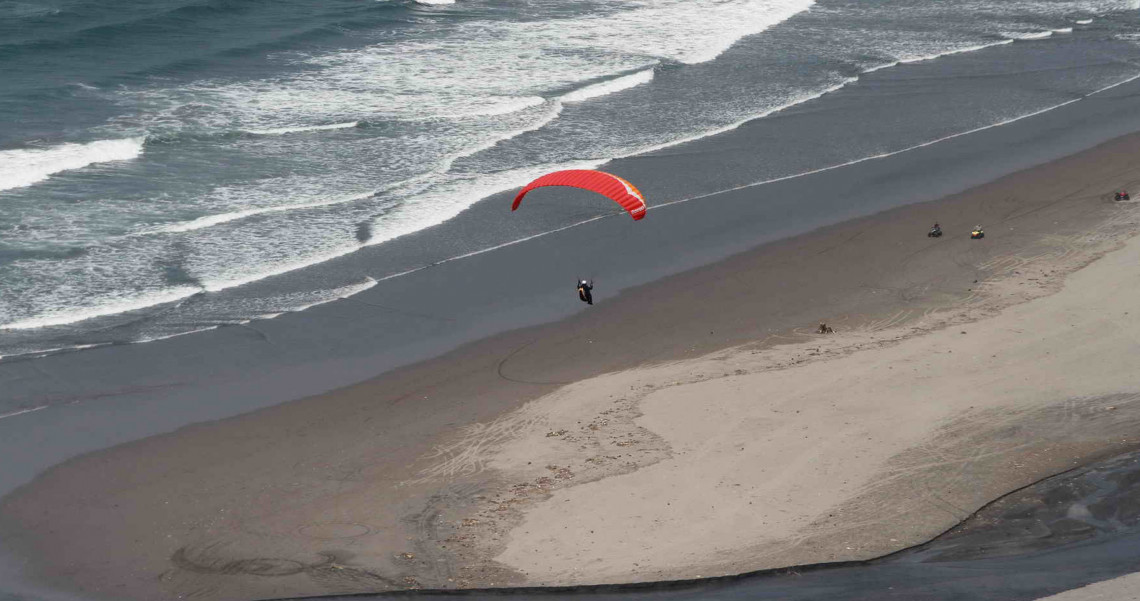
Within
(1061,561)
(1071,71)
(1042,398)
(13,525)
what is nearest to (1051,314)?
(1042,398)

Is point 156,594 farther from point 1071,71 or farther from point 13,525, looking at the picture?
point 1071,71

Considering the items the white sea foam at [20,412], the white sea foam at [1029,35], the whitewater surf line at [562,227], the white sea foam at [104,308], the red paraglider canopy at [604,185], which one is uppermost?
the white sea foam at [1029,35]

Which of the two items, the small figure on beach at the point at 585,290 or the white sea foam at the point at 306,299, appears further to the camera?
the white sea foam at the point at 306,299

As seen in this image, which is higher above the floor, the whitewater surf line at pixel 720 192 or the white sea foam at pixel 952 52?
the white sea foam at pixel 952 52

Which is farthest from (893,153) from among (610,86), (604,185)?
(604,185)

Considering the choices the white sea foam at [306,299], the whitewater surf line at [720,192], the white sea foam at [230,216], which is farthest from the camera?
the white sea foam at [230,216]

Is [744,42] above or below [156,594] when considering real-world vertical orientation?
above

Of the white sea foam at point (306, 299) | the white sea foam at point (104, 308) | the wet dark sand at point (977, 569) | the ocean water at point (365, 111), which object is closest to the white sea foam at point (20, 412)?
the ocean water at point (365, 111)

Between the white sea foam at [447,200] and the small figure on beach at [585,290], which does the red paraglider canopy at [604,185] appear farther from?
the white sea foam at [447,200]
